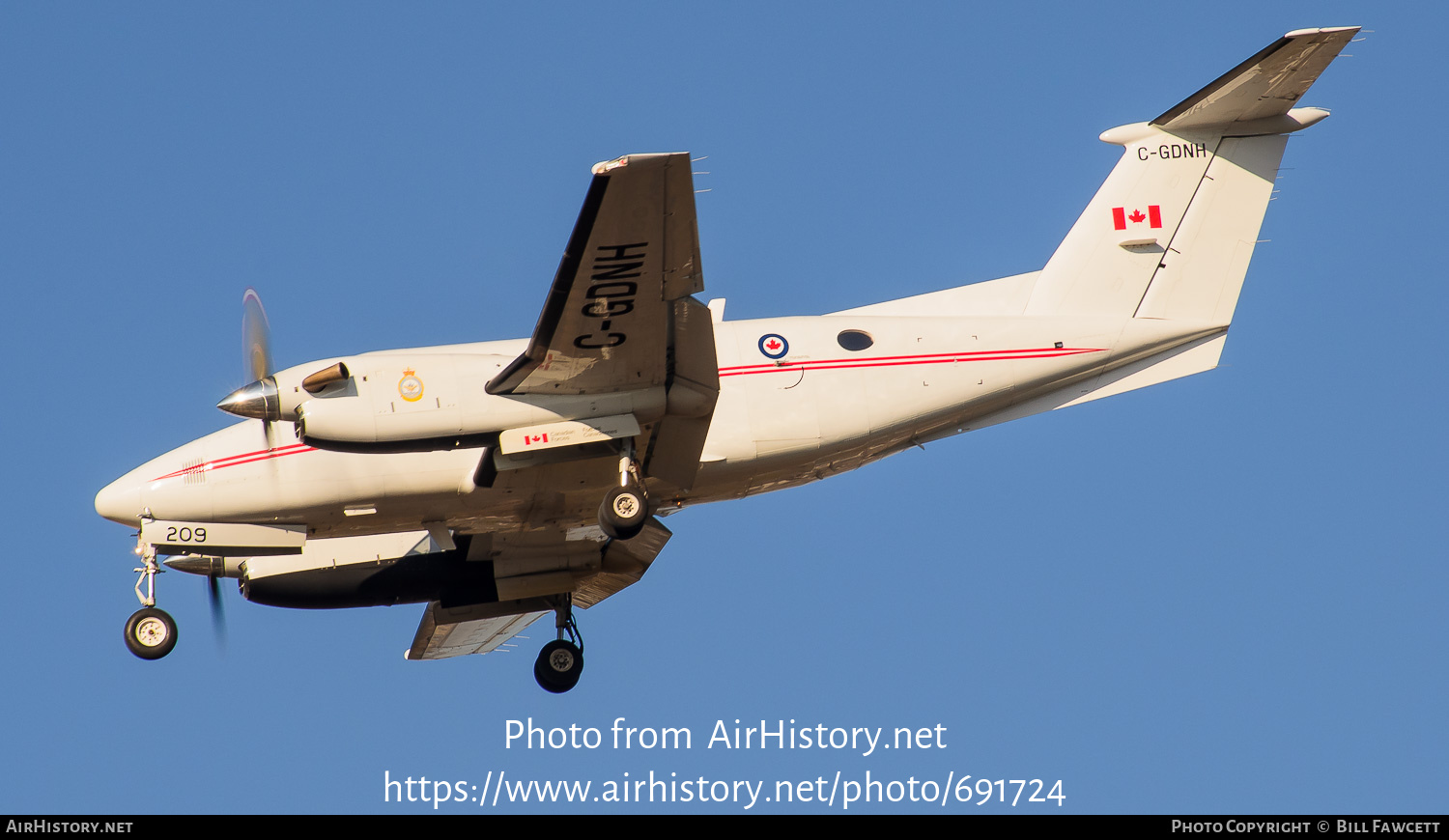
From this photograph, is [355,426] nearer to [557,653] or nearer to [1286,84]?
[557,653]

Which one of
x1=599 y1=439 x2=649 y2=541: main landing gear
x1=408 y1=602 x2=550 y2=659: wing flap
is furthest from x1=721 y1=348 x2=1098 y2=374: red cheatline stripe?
x1=408 y1=602 x2=550 y2=659: wing flap

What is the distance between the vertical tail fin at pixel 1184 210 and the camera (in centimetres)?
2089

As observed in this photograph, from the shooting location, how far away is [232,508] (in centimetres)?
1900

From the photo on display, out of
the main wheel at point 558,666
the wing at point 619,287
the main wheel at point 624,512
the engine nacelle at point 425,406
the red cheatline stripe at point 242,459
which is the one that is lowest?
the main wheel at point 558,666

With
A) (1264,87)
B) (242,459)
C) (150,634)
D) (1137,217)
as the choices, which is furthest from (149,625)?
(1264,87)

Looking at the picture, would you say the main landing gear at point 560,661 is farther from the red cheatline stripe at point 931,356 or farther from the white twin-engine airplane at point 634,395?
the red cheatline stripe at point 931,356

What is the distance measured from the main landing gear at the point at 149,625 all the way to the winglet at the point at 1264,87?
14674mm

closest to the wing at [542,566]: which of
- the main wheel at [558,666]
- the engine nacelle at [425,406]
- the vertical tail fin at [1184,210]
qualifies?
the main wheel at [558,666]

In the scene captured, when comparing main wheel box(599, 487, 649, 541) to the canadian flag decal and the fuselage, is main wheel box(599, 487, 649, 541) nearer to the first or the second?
the fuselage

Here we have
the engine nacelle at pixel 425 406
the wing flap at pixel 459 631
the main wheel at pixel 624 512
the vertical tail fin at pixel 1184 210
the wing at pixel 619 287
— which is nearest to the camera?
the wing at pixel 619 287

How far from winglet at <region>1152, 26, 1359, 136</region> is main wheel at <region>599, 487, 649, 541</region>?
371 inches

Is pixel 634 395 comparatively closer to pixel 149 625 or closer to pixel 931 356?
pixel 931 356
